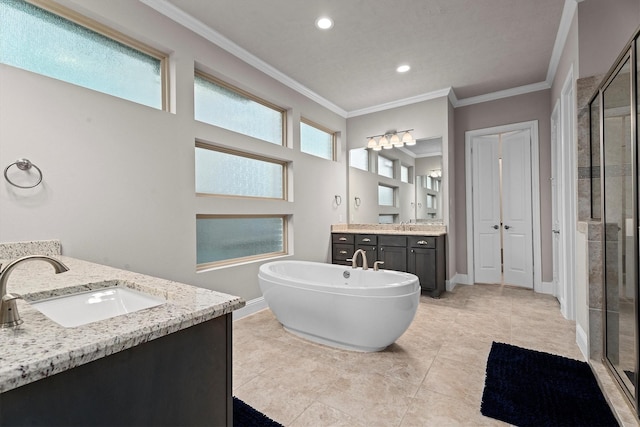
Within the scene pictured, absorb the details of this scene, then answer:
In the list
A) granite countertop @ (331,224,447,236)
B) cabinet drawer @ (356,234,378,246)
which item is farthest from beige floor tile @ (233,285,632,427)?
cabinet drawer @ (356,234,378,246)

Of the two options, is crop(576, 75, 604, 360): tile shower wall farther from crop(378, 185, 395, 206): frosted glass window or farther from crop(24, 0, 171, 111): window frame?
crop(24, 0, 171, 111): window frame

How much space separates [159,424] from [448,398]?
1.68 metres

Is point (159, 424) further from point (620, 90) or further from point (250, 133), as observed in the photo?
point (250, 133)

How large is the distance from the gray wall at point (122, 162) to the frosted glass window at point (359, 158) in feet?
6.68

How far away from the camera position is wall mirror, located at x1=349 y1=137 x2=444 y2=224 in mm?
4406

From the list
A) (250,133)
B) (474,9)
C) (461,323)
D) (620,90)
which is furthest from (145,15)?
(461,323)

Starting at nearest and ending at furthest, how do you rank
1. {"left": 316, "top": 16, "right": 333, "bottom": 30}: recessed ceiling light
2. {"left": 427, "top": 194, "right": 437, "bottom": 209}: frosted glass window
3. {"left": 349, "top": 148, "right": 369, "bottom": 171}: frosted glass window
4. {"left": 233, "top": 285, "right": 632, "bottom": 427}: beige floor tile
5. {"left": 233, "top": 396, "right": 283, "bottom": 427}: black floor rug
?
{"left": 233, "top": 396, "right": 283, "bottom": 427}: black floor rug
{"left": 233, "top": 285, "right": 632, "bottom": 427}: beige floor tile
{"left": 316, "top": 16, "right": 333, "bottom": 30}: recessed ceiling light
{"left": 427, "top": 194, "right": 437, "bottom": 209}: frosted glass window
{"left": 349, "top": 148, "right": 369, "bottom": 171}: frosted glass window

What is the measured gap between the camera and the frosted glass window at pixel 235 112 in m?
2.98

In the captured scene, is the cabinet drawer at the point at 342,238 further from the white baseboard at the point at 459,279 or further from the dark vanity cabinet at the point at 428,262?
the white baseboard at the point at 459,279

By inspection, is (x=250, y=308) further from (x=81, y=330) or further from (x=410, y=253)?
(x=81, y=330)

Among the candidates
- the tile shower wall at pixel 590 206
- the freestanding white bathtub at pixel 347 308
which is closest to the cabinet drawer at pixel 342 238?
the freestanding white bathtub at pixel 347 308

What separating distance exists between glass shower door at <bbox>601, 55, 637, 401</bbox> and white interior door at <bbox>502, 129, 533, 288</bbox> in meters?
2.39

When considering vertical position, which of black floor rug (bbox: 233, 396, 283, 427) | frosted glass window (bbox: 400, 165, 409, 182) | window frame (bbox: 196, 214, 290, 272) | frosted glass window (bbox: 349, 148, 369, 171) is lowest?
black floor rug (bbox: 233, 396, 283, 427)

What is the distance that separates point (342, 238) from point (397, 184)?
4.01 feet
